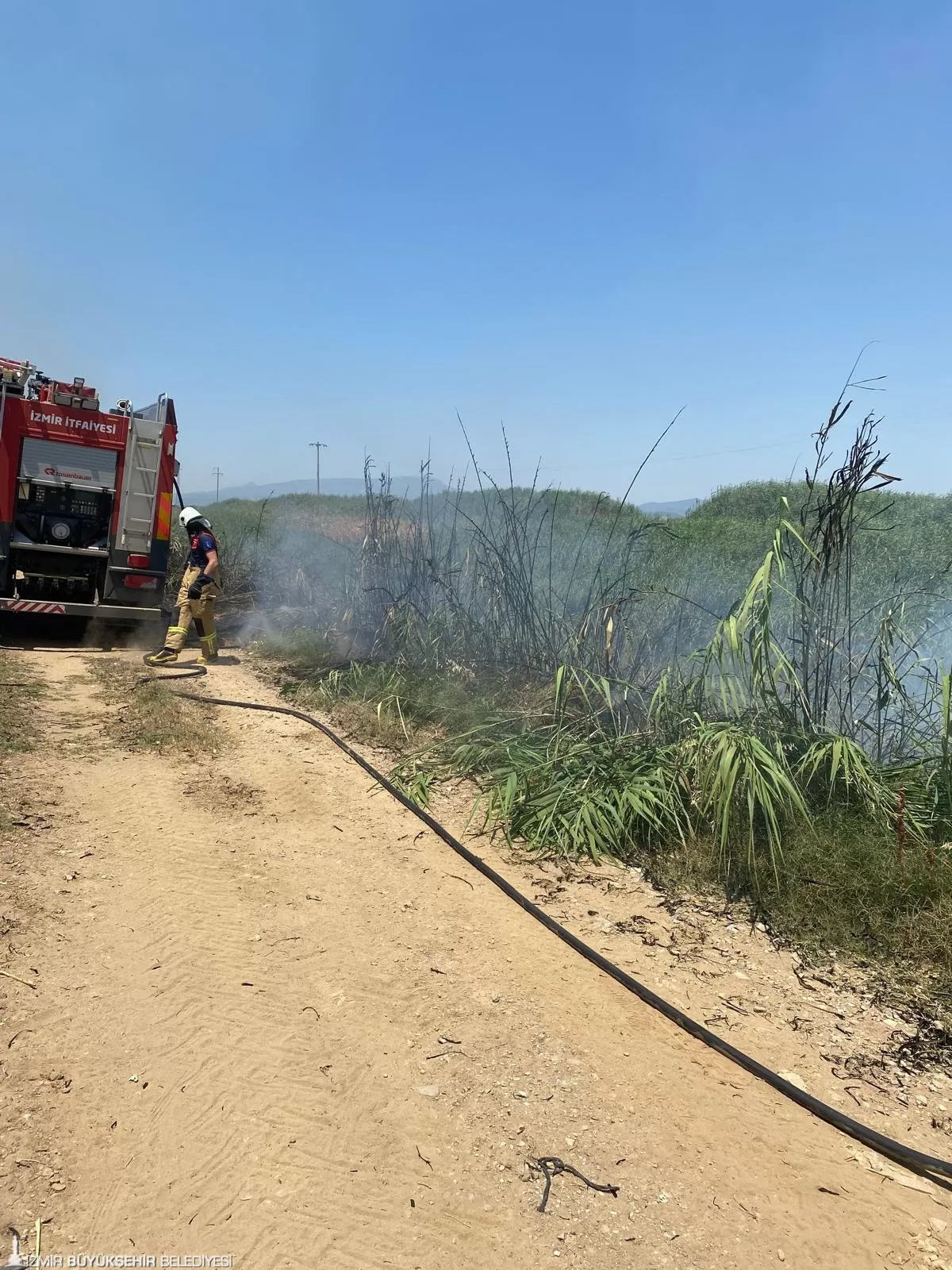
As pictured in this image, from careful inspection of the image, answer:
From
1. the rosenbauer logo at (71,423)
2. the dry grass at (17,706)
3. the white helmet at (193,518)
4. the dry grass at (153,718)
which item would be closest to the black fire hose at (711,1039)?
the dry grass at (153,718)

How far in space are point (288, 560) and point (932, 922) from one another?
1003 cm

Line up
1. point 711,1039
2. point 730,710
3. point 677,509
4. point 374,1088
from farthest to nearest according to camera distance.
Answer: point 677,509 → point 730,710 → point 711,1039 → point 374,1088

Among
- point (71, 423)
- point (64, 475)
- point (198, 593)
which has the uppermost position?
point (71, 423)

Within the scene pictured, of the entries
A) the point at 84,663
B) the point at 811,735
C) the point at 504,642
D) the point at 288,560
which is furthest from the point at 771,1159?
the point at 288,560

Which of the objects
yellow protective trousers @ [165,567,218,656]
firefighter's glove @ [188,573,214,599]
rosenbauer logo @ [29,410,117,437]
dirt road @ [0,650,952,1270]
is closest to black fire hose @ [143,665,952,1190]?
dirt road @ [0,650,952,1270]

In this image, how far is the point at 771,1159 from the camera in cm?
223

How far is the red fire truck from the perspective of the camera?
26.9 ft

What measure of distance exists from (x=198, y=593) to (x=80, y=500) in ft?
5.56

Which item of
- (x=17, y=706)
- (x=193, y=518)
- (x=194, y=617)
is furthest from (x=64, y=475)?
(x=17, y=706)

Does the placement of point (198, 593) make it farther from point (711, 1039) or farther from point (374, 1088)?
point (711, 1039)

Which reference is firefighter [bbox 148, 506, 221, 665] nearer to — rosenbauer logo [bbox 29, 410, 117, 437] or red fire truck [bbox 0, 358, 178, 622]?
red fire truck [bbox 0, 358, 178, 622]

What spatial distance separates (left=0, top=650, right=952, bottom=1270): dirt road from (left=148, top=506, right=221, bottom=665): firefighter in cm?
457

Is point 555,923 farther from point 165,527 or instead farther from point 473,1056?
point 165,527

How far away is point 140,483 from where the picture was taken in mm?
8711
